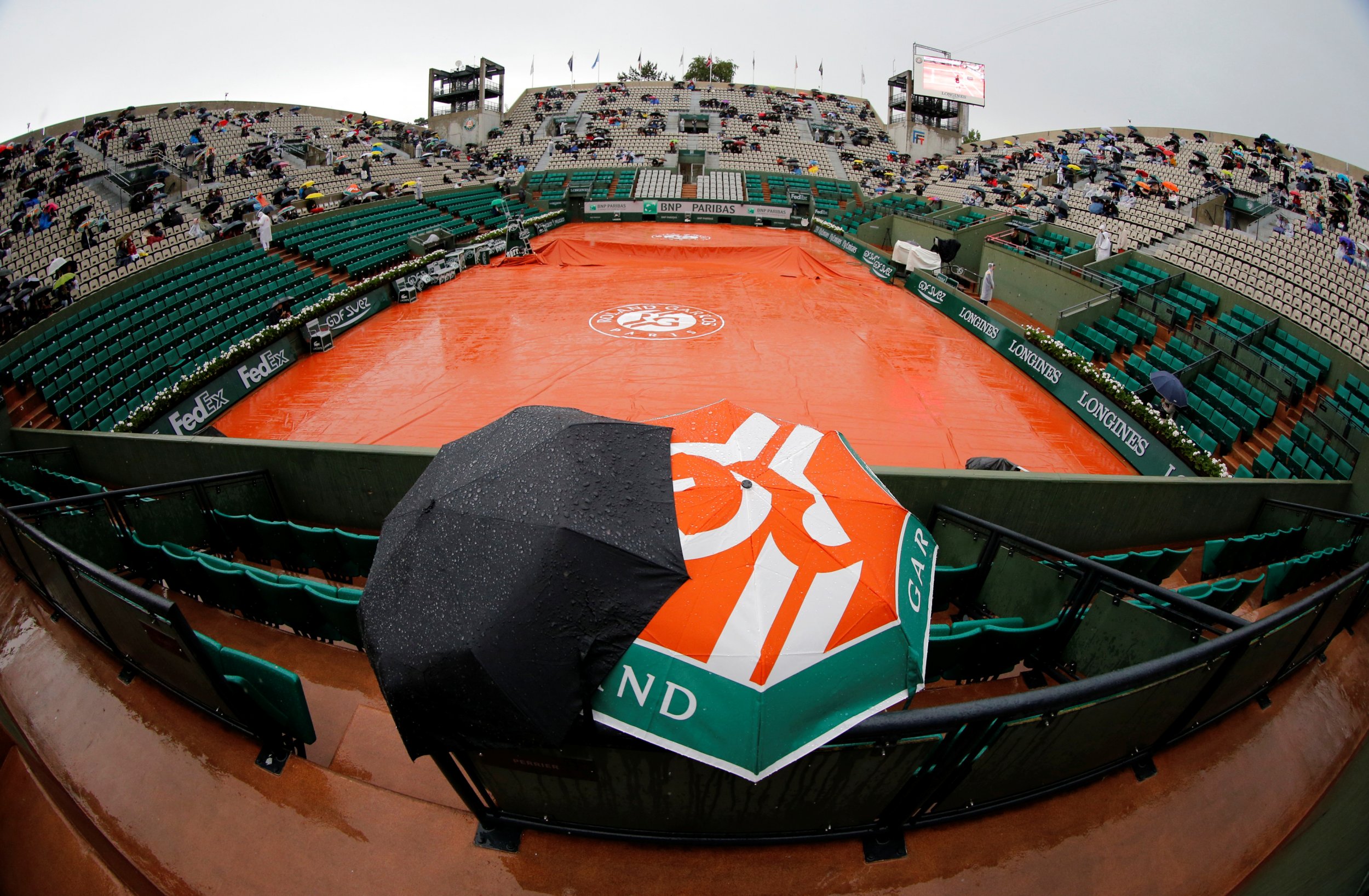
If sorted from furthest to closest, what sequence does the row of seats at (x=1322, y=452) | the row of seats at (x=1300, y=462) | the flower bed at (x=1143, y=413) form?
the flower bed at (x=1143, y=413) → the row of seats at (x=1300, y=462) → the row of seats at (x=1322, y=452)

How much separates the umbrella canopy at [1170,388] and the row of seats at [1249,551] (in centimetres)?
381

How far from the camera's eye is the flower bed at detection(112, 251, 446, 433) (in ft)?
37.8

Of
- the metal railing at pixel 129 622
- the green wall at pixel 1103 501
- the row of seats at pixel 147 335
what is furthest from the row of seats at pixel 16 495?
the green wall at pixel 1103 501

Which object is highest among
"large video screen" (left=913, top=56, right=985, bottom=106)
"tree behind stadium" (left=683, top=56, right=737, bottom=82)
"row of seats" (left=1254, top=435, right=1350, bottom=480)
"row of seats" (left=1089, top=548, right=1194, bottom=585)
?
"tree behind stadium" (left=683, top=56, right=737, bottom=82)

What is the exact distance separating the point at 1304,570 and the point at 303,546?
38.1 feet

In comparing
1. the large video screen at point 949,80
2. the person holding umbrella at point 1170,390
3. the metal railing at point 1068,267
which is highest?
the large video screen at point 949,80

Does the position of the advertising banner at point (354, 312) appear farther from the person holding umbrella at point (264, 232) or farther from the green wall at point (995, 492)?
the green wall at point (995, 492)

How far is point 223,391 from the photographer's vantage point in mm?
13078

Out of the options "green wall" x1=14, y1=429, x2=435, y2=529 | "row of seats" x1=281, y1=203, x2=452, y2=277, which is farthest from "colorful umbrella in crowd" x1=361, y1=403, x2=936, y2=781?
"row of seats" x1=281, y1=203, x2=452, y2=277

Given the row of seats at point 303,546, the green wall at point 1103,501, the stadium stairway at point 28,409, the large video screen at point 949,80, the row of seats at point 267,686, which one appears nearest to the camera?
the row of seats at point 267,686

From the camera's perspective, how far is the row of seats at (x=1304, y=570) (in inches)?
255

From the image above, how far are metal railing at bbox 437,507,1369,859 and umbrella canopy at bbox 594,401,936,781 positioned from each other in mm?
216

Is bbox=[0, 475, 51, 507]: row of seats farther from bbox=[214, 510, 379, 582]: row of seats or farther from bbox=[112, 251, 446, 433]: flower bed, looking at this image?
bbox=[112, 251, 446, 433]: flower bed

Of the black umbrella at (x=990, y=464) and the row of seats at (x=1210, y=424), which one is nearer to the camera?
the black umbrella at (x=990, y=464)
